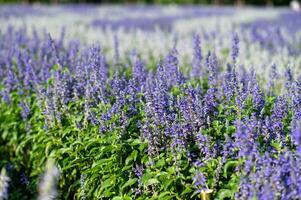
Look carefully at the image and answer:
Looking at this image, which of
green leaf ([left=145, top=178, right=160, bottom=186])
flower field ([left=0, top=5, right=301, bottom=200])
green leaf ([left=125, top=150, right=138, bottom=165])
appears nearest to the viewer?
flower field ([left=0, top=5, right=301, bottom=200])

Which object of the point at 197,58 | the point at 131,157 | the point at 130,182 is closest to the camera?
the point at 130,182

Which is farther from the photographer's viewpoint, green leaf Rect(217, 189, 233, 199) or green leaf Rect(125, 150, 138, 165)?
green leaf Rect(125, 150, 138, 165)

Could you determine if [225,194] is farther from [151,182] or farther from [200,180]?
[151,182]

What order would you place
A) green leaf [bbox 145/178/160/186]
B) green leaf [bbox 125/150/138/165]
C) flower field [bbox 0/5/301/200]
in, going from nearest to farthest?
flower field [bbox 0/5/301/200], green leaf [bbox 145/178/160/186], green leaf [bbox 125/150/138/165]

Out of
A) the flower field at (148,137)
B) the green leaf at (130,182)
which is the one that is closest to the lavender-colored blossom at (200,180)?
the flower field at (148,137)

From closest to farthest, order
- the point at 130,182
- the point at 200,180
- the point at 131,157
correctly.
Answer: the point at 200,180 → the point at 130,182 → the point at 131,157

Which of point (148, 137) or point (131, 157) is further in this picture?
point (131, 157)

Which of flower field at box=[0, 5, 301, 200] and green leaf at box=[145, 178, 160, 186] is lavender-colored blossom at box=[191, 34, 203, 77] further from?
green leaf at box=[145, 178, 160, 186]

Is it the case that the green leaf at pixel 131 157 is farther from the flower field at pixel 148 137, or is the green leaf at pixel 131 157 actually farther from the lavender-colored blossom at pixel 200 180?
the lavender-colored blossom at pixel 200 180

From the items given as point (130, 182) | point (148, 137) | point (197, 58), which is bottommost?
point (130, 182)

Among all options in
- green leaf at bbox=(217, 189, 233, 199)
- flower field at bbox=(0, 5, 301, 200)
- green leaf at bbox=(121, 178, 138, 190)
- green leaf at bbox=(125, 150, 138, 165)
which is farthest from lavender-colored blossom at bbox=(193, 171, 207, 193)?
green leaf at bbox=(125, 150, 138, 165)

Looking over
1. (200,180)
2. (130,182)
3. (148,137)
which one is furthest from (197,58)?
(200,180)

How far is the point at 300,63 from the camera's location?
8.59 m

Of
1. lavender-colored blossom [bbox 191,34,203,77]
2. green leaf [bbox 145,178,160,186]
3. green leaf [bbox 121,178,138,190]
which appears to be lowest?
green leaf [bbox 121,178,138,190]
